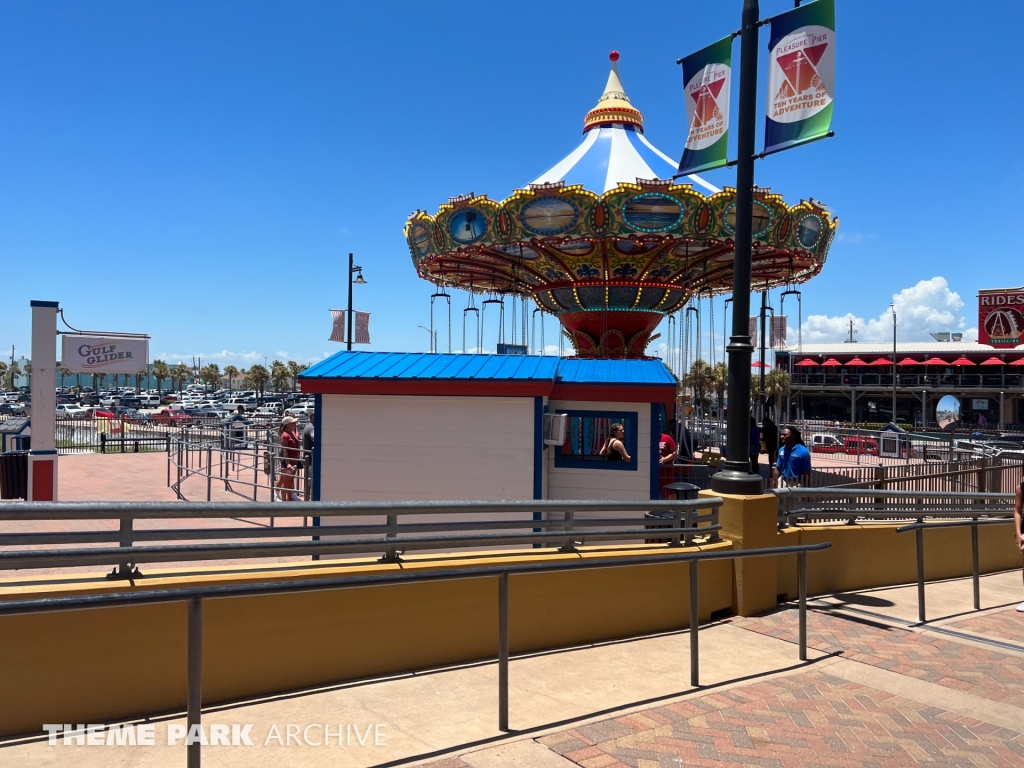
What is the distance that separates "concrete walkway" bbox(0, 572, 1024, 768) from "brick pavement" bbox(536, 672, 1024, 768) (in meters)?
0.01

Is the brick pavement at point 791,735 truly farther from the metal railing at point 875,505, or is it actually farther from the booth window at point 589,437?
the booth window at point 589,437

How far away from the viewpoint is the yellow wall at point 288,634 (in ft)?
12.8

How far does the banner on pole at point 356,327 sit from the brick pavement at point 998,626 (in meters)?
23.2

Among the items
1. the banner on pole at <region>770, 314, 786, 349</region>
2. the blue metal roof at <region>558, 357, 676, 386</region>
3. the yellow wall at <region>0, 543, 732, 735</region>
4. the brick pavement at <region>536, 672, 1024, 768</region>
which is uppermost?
the banner on pole at <region>770, 314, 786, 349</region>

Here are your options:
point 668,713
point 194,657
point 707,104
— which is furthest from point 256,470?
point 668,713

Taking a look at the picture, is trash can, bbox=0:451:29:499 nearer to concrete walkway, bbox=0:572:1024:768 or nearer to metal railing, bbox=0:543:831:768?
concrete walkway, bbox=0:572:1024:768

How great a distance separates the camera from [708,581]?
20.9ft

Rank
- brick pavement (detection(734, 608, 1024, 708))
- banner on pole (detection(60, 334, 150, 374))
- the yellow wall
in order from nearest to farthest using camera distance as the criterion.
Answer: the yellow wall < brick pavement (detection(734, 608, 1024, 708)) < banner on pole (detection(60, 334, 150, 374))

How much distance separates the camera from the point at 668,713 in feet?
14.1

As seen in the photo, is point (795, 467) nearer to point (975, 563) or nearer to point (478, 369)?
point (975, 563)

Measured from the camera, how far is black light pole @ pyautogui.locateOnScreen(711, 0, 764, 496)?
6673 millimetres

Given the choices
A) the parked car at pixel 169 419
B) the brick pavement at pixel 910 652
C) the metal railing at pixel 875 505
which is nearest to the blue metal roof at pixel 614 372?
the metal railing at pixel 875 505

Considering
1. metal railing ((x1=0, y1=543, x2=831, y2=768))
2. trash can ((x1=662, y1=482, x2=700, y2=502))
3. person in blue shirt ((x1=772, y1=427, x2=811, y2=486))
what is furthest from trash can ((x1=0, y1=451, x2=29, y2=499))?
person in blue shirt ((x1=772, y1=427, x2=811, y2=486))

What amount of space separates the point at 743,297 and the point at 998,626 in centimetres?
383
